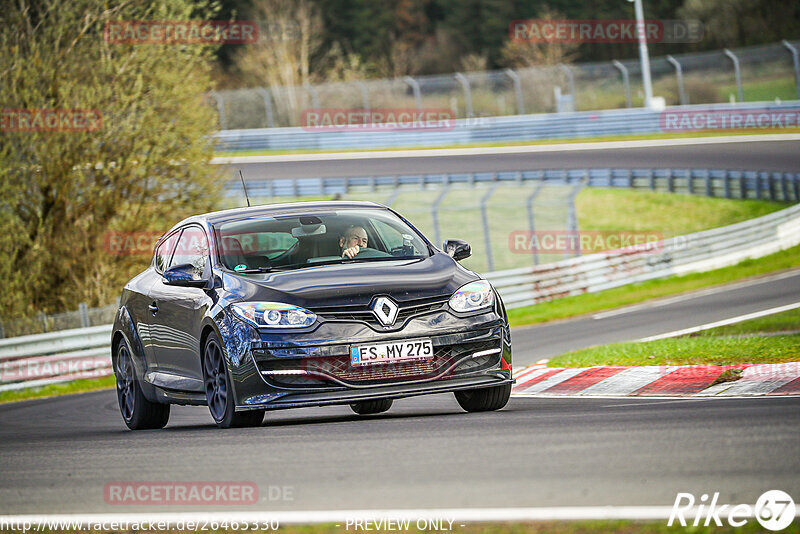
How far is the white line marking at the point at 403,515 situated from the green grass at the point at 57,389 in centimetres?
1375

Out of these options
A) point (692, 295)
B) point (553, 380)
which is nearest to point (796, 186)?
point (692, 295)

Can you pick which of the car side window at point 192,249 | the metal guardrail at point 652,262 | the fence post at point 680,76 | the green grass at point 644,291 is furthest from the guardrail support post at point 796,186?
the car side window at point 192,249

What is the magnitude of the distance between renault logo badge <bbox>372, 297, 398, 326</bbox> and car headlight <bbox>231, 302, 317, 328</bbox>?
42cm

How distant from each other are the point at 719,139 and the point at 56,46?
86.6 feet

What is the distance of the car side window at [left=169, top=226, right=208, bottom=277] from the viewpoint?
9781mm

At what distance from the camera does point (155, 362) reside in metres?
10.2

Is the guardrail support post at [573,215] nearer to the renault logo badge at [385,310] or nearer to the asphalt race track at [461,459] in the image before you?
the asphalt race track at [461,459]

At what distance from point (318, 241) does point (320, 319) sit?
4.30ft

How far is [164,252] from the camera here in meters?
10.8

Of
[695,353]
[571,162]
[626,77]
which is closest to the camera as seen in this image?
[695,353]

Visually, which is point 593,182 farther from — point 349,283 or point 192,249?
point 349,283

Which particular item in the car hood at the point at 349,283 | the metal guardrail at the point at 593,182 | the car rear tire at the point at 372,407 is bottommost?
the metal guardrail at the point at 593,182

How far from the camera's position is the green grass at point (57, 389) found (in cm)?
A: 1931

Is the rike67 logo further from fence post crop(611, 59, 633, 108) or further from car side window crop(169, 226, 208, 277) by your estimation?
fence post crop(611, 59, 633, 108)
